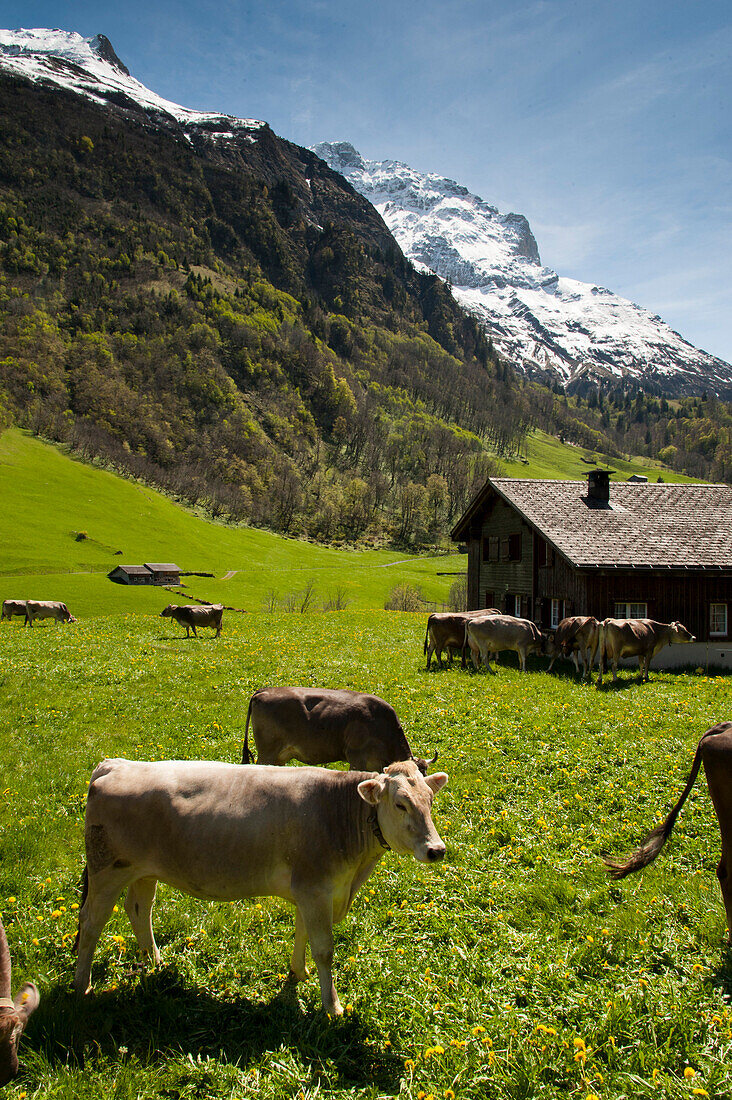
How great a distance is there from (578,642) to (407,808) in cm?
2077

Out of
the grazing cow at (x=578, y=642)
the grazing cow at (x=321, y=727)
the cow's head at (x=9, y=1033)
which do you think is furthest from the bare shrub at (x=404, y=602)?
the cow's head at (x=9, y=1033)

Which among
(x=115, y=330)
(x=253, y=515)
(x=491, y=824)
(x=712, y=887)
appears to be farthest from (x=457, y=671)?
(x=115, y=330)

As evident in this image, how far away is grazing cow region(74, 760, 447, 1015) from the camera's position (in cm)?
538

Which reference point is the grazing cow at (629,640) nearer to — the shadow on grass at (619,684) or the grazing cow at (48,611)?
the shadow on grass at (619,684)

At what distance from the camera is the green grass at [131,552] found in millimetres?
66688

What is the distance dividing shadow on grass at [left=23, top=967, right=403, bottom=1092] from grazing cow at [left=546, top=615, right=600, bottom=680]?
19664mm

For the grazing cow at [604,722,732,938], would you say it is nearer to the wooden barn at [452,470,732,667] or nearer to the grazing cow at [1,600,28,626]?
the wooden barn at [452,470,732,667]

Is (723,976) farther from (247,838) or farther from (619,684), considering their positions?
(619,684)

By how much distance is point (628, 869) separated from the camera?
7152mm

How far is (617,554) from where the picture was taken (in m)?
29.7

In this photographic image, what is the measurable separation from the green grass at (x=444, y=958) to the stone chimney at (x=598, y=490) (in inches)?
953

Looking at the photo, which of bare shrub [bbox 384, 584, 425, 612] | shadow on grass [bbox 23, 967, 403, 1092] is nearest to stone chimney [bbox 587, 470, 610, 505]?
shadow on grass [bbox 23, 967, 403, 1092]

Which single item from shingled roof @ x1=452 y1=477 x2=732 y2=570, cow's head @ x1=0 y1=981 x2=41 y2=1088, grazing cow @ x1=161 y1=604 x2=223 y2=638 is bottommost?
grazing cow @ x1=161 y1=604 x2=223 y2=638

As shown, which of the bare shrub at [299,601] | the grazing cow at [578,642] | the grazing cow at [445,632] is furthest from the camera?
the bare shrub at [299,601]
